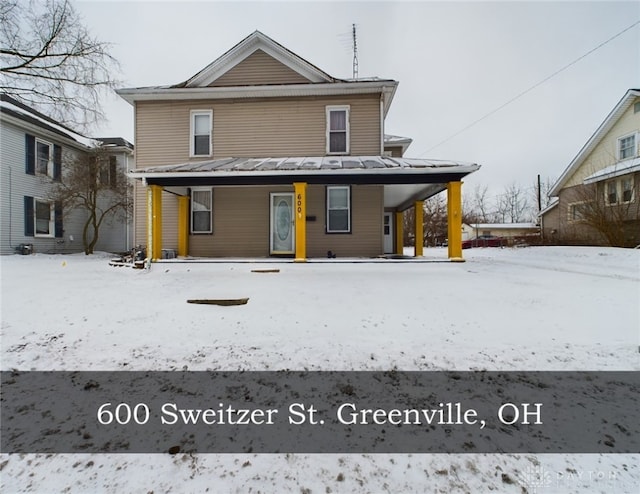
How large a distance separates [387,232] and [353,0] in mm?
12338

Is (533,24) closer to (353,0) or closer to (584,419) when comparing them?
(353,0)

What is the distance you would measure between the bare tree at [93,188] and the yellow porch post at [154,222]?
8597mm

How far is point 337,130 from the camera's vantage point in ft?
33.7

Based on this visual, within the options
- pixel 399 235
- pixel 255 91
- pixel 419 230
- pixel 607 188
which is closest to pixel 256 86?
pixel 255 91

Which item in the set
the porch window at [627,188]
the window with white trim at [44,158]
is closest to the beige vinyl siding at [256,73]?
the window with white trim at [44,158]

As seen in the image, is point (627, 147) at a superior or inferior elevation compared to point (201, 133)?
superior

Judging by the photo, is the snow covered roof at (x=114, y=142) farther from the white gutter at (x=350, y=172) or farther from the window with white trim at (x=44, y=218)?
the white gutter at (x=350, y=172)

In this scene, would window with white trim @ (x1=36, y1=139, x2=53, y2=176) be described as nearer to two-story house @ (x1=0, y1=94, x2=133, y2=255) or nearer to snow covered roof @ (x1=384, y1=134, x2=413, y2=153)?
two-story house @ (x1=0, y1=94, x2=133, y2=255)

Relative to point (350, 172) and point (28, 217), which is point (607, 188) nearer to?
point (350, 172)

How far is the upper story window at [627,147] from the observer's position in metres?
15.7

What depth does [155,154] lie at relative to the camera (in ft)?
34.7

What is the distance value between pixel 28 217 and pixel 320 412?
58.4ft

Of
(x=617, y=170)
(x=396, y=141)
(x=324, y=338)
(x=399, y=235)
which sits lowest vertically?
(x=324, y=338)

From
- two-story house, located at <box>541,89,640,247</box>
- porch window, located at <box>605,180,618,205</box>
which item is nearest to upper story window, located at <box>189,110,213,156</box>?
two-story house, located at <box>541,89,640,247</box>
